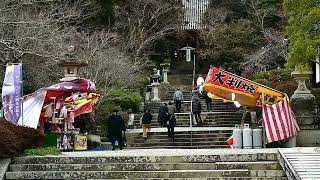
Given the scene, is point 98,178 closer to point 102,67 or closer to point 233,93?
point 233,93

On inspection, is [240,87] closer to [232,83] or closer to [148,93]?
[232,83]

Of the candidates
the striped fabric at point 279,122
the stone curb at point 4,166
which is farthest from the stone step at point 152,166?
the striped fabric at point 279,122

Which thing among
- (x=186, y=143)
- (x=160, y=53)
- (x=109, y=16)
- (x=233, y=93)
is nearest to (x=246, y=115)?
(x=186, y=143)

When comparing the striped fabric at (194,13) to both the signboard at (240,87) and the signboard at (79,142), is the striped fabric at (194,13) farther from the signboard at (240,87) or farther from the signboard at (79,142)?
the signboard at (79,142)

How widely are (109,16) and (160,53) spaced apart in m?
9.49

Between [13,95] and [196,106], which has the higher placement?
[13,95]

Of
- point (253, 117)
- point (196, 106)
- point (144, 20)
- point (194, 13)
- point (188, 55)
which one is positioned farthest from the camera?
point (188, 55)

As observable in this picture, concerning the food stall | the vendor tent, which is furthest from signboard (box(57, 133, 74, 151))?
the vendor tent

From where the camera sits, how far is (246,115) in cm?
2450

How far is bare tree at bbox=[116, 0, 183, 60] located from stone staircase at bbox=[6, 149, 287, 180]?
75.9 ft

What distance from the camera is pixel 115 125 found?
647 inches

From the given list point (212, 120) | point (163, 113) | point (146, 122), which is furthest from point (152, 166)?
point (212, 120)

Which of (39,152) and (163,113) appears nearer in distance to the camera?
(39,152)

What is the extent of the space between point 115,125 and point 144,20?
2249 centimetres
